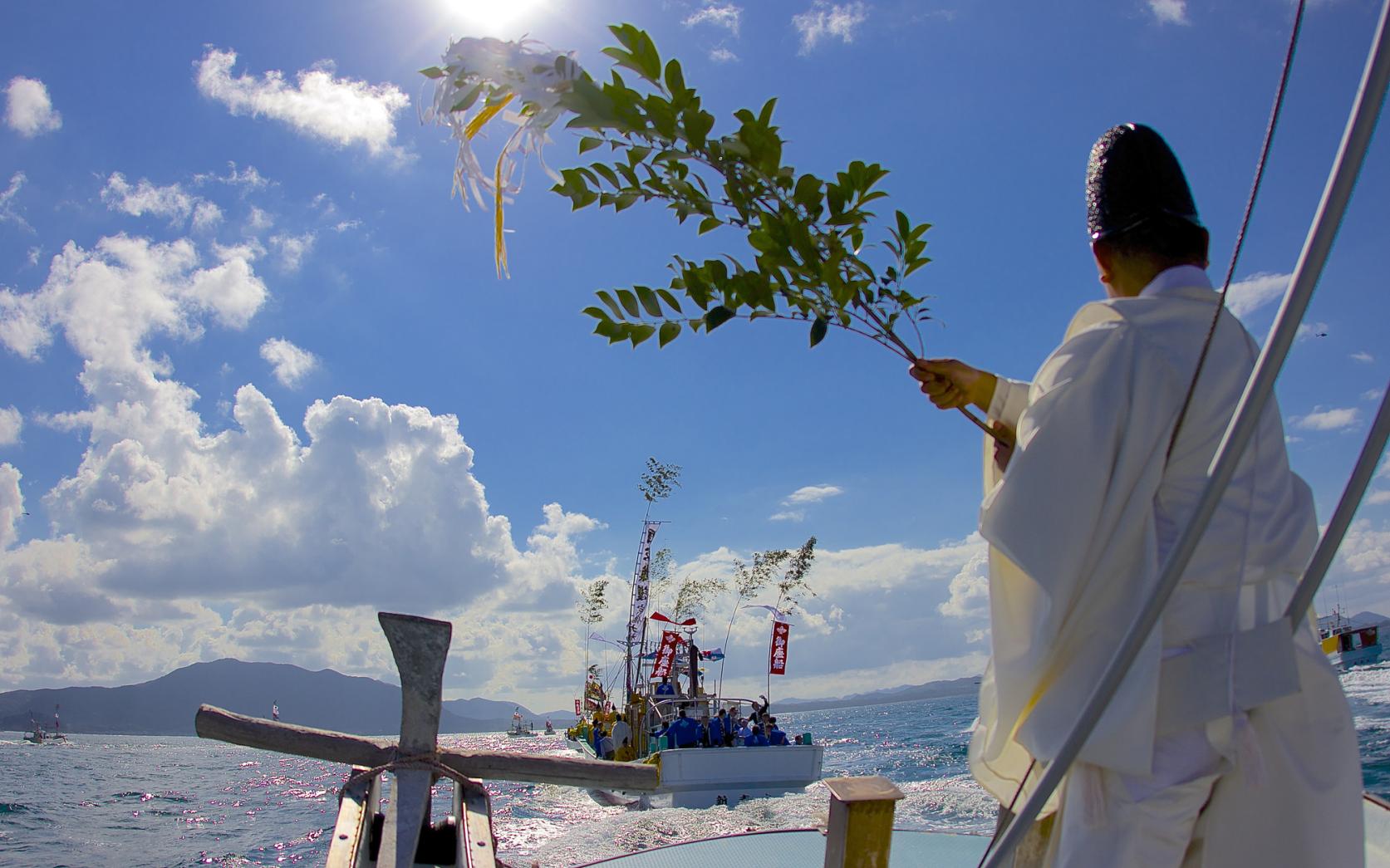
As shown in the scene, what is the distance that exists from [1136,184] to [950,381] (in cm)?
38

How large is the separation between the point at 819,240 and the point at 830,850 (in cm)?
113

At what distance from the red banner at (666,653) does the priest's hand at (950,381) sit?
934 inches

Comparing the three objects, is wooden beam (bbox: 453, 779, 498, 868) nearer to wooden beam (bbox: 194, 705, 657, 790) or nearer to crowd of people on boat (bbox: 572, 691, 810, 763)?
wooden beam (bbox: 194, 705, 657, 790)

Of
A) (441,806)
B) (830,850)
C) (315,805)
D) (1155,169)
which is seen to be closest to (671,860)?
(830,850)

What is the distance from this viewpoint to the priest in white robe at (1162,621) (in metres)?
1.00

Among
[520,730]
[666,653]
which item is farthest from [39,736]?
[666,653]

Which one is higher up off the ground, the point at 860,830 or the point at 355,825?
the point at 860,830

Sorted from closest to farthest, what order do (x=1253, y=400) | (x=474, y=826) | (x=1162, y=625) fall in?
(x=1253, y=400)
(x=1162, y=625)
(x=474, y=826)

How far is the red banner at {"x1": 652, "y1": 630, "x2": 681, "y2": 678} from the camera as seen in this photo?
2444 centimetres

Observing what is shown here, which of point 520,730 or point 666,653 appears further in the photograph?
point 520,730

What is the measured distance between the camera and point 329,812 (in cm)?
3036

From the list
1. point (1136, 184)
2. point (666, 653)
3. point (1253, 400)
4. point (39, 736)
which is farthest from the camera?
point (39, 736)

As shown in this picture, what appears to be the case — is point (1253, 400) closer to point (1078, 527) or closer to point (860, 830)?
point (1078, 527)

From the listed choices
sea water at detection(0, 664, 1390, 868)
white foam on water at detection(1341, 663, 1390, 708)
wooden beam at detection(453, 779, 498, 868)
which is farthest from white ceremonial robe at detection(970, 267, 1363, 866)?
white foam on water at detection(1341, 663, 1390, 708)
